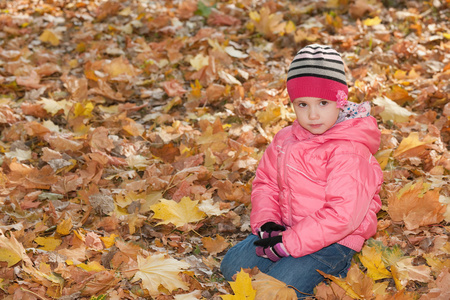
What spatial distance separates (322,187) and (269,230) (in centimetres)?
35

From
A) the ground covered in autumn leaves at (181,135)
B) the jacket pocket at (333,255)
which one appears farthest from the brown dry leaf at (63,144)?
the jacket pocket at (333,255)

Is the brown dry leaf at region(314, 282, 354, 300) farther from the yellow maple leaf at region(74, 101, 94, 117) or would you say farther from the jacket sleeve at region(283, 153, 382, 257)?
the yellow maple leaf at region(74, 101, 94, 117)

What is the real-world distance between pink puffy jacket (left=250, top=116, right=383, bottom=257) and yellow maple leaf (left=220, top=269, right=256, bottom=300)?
285 millimetres

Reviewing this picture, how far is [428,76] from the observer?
4.18 m


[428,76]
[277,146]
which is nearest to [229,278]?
[277,146]

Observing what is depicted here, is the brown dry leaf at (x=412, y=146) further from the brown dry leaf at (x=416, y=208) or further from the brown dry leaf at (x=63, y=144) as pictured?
the brown dry leaf at (x=63, y=144)

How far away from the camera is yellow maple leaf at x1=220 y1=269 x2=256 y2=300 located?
6.91 ft

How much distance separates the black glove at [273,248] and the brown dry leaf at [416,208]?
2.41 ft

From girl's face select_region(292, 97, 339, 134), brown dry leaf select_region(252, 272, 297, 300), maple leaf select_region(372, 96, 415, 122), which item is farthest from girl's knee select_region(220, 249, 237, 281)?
maple leaf select_region(372, 96, 415, 122)

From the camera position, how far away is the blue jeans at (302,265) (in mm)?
2311

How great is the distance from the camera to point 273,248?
232 cm

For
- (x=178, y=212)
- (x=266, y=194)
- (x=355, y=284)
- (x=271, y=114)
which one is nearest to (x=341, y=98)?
(x=266, y=194)

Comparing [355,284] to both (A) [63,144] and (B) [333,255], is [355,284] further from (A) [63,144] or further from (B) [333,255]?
(A) [63,144]

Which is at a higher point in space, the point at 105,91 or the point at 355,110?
the point at 355,110
